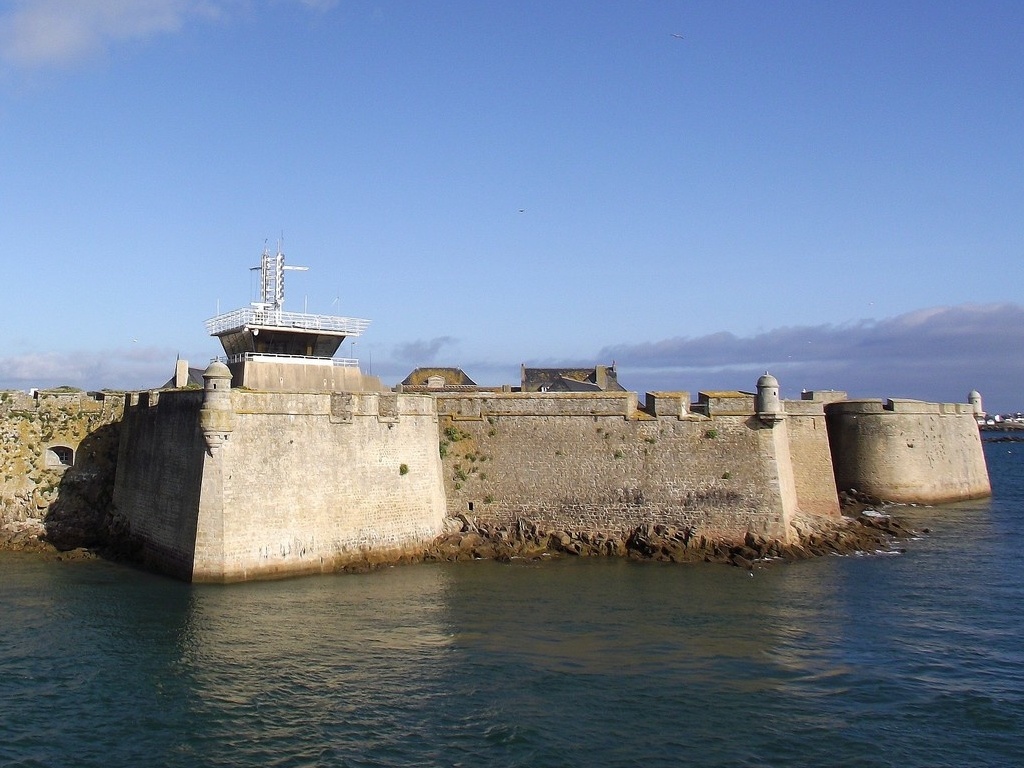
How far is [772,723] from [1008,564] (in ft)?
49.8

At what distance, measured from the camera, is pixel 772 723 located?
12.7 metres

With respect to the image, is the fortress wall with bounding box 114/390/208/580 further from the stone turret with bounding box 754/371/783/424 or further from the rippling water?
the stone turret with bounding box 754/371/783/424

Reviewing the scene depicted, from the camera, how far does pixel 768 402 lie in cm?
2461

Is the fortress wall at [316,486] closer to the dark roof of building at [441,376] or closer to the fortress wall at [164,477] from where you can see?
the fortress wall at [164,477]

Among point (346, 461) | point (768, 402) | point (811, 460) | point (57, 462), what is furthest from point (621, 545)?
point (57, 462)

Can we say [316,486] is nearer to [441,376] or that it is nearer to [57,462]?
[57,462]

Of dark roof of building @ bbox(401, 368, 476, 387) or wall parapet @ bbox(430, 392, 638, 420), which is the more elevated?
dark roof of building @ bbox(401, 368, 476, 387)

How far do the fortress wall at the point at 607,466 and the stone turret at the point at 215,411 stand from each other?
7276 mm

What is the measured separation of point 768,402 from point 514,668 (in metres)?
13.1

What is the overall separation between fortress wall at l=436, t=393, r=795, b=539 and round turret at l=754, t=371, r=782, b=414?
51 centimetres

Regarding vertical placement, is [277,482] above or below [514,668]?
above

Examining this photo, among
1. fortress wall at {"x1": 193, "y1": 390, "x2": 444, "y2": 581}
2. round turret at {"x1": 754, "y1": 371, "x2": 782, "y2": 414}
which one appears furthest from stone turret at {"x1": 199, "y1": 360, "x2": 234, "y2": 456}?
round turret at {"x1": 754, "y1": 371, "x2": 782, "y2": 414}

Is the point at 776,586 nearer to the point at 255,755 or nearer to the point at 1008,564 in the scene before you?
the point at 1008,564

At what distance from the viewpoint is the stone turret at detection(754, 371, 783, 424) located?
968 inches
